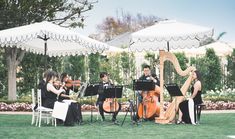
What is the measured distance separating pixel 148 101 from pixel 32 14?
9.01m

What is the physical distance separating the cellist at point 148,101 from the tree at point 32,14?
8.47 metres

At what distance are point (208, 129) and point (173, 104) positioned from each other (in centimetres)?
232

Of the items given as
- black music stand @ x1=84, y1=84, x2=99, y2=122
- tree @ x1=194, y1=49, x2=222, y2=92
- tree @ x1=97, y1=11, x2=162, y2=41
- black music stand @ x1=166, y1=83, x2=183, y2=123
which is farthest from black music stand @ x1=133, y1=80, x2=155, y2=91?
tree @ x1=97, y1=11, x2=162, y2=41

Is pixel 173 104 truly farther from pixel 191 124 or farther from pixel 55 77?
pixel 55 77

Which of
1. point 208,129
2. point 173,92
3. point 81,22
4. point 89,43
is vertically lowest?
point 208,129

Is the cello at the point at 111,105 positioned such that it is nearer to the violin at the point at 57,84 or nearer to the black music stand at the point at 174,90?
the violin at the point at 57,84

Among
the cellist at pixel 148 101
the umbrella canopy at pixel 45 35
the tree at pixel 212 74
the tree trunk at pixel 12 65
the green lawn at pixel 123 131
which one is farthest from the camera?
the tree at pixel 212 74

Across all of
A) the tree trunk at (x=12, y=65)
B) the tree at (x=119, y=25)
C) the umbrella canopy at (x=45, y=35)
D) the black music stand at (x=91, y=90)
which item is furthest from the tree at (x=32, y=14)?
the tree at (x=119, y=25)

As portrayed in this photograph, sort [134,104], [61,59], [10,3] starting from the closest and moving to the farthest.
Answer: [134,104] < [10,3] < [61,59]

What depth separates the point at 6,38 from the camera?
14070mm

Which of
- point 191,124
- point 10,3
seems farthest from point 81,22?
point 191,124

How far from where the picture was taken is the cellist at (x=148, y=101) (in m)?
15.0

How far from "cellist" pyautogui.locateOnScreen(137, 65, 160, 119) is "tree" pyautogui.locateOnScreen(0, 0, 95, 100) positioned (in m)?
8.47

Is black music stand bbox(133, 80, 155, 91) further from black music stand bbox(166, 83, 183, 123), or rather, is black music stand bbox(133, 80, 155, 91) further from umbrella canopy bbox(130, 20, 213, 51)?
umbrella canopy bbox(130, 20, 213, 51)
